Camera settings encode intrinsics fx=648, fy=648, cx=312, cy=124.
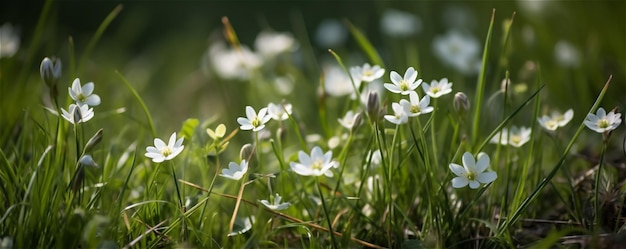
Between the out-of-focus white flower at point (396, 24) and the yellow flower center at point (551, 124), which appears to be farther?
the out-of-focus white flower at point (396, 24)

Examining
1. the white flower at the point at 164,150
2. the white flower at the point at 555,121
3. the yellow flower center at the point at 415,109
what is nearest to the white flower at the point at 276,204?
the white flower at the point at 164,150

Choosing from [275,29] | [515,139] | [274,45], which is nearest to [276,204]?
[515,139]

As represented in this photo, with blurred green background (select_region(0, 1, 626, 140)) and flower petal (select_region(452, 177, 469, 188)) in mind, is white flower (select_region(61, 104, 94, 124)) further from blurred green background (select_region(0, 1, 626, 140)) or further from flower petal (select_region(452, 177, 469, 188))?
flower petal (select_region(452, 177, 469, 188))

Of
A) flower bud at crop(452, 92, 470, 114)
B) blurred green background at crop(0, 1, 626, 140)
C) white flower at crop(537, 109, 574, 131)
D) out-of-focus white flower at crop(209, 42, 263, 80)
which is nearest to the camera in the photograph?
flower bud at crop(452, 92, 470, 114)

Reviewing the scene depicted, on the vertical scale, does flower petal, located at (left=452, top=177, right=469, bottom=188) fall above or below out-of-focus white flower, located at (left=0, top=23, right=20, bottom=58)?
above

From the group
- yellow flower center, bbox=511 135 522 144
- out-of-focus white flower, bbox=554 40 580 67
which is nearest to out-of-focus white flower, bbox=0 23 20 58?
yellow flower center, bbox=511 135 522 144

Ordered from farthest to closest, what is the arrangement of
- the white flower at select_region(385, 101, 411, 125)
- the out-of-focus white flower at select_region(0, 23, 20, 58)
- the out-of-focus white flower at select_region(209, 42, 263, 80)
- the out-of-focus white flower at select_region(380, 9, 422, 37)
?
1. the out-of-focus white flower at select_region(380, 9, 422, 37)
2. the out-of-focus white flower at select_region(209, 42, 263, 80)
3. the out-of-focus white flower at select_region(0, 23, 20, 58)
4. the white flower at select_region(385, 101, 411, 125)

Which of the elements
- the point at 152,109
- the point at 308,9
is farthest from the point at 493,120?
the point at 308,9

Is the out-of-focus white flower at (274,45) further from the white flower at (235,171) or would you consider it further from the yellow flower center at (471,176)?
the yellow flower center at (471,176)
